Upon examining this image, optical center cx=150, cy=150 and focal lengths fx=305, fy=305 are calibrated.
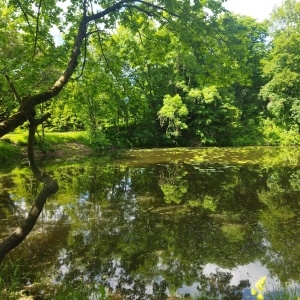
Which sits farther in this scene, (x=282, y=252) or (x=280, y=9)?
(x=280, y=9)

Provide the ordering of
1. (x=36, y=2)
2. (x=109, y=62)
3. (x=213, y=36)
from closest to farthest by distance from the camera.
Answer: (x=213, y=36), (x=36, y=2), (x=109, y=62)

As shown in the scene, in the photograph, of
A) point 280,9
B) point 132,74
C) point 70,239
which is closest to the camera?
point 70,239

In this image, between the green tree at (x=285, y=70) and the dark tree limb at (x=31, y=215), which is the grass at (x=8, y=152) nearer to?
the dark tree limb at (x=31, y=215)

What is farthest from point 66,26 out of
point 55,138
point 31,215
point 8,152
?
point 55,138

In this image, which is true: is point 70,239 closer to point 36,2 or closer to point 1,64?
point 1,64

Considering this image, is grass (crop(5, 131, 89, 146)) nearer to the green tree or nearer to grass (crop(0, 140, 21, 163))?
grass (crop(0, 140, 21, 163))

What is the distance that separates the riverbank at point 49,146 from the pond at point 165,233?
928cm

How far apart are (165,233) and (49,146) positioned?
67.4 feet

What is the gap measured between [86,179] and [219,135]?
21.7 meters

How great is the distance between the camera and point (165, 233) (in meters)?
7.78

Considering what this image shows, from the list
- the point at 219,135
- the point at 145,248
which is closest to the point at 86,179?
the point at 145,248

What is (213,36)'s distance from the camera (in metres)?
5.09

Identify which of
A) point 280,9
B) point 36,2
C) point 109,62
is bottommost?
point 109,62

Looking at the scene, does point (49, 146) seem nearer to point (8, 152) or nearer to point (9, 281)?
point (8, 152)
